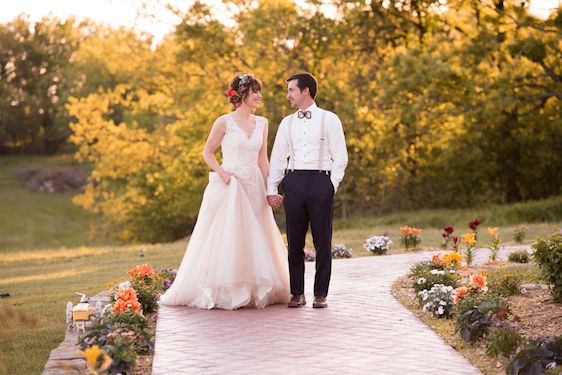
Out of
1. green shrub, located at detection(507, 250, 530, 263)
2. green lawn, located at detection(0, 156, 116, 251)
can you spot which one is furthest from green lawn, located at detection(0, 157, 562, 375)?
green shrub, located at detection(507, 250, 530, 263)

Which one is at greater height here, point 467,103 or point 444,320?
point 467,103

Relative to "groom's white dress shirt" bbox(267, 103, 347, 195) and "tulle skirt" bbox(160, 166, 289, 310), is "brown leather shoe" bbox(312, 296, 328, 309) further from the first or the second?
"groom's white dress shirt" bbox(267, 103, 347, 195)

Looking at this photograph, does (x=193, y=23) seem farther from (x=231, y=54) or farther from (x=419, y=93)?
(x=419, y=93)

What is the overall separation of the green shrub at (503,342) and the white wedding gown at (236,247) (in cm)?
305

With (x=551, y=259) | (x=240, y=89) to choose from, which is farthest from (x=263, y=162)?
(x=551, y=259)

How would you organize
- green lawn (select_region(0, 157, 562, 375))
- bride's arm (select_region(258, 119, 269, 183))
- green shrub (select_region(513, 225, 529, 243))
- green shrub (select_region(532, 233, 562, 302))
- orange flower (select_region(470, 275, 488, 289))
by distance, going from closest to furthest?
green lawn (select_region(0, 157, 562, 375)), green shrub (select_region(532, 233, 562, 302)), orange flower (select_region(470, 275, 488, 289)), bride's arm (select_region(258, 119, 269, 183)), green shrub (select_region(513, 225, 529, 243))

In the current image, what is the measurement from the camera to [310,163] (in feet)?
30.1

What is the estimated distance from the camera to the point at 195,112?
1292 inches

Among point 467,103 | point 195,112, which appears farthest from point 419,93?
point 195,112

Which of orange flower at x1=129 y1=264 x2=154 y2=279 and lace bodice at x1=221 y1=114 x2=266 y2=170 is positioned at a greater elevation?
lace bodice at x1=221 y1=114 x2=266 y2=170

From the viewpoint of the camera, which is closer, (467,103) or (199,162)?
(467,103)

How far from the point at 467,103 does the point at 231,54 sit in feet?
30.2

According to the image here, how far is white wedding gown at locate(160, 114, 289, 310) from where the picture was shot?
9.48 m

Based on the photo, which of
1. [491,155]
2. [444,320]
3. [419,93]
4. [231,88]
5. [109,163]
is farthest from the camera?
[109,163]
